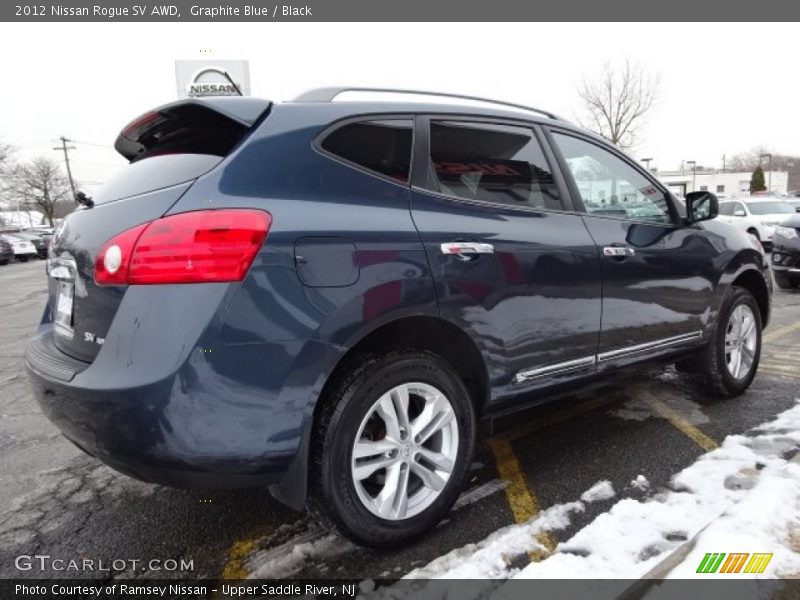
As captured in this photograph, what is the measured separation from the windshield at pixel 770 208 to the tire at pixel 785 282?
9139mm

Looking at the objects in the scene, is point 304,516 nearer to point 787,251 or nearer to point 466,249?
point 466,249

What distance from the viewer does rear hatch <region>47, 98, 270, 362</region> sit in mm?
2008

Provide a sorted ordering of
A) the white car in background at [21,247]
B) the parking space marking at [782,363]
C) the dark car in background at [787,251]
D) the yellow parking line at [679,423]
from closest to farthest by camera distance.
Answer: the yellow parking line at [679,423]
the parking space marking at [782,363]
the dark car in background at [787,251]
the white car in background at [21,247]

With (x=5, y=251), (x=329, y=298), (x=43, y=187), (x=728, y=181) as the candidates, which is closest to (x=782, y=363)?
(x=329, y=298)

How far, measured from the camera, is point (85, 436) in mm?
1955

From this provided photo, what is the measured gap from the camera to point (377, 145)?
91.4 inches

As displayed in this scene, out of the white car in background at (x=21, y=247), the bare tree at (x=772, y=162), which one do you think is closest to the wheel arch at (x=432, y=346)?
the white car in background at (x=21, y=247)

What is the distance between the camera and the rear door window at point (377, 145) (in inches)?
87.4

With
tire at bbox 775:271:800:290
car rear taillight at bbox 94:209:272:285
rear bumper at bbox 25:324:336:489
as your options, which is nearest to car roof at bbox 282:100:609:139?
car rear taillight at bbox 94:209:272:285

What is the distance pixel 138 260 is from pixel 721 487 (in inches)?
105

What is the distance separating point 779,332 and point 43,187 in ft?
244

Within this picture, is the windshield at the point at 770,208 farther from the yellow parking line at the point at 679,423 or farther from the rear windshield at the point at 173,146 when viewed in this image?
the rear windshield at the point at 173,146

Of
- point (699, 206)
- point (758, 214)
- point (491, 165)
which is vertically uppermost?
point (491, 165)

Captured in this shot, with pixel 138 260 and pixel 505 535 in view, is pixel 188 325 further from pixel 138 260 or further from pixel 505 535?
pixel 505 535
